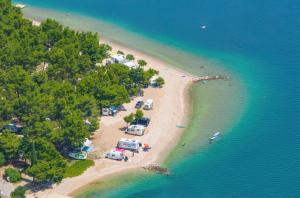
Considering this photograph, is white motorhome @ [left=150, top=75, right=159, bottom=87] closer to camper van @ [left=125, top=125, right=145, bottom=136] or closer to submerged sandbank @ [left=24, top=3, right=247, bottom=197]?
submerged sandbank @ [left=24, top=3, right=247, bottom=197]

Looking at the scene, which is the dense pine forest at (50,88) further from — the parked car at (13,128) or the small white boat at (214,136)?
the small white boat at (214,136)

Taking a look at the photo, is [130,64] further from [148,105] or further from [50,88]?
[50,88]

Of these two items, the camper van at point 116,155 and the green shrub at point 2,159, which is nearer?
the green shrub at point 2,159

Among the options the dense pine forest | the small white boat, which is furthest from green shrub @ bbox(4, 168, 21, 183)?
the small white boat

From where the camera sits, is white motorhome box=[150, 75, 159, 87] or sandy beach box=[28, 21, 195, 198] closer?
sandy beach box=[28, 21, 195, 198]

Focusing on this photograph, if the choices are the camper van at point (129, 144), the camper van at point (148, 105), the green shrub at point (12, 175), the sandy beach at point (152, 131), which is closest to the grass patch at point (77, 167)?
the sandy beach at point (152, 131)

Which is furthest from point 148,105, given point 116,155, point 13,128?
point 13,128

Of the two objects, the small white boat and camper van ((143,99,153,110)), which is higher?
camper van ((143,99,153,110))
